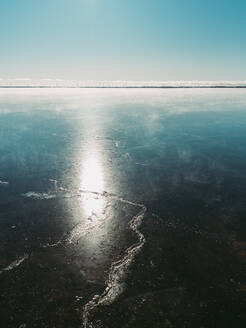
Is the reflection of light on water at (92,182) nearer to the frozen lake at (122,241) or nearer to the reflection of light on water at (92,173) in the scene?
the reflection of light on water at (92,173)

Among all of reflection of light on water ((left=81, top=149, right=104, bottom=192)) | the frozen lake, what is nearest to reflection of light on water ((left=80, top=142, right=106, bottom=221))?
reflection of light on water ((left=81, top=149, right=104, bottom=192))

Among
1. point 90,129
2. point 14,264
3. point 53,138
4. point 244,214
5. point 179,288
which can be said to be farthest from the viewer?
point 90,129

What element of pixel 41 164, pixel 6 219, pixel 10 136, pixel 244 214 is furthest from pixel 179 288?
pixel 10 136

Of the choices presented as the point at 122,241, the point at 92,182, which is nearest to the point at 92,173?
the point at 92,182

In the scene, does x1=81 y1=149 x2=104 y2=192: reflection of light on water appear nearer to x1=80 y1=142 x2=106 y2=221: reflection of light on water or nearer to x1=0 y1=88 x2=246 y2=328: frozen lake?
x1=80 y1=142 x2=106 y2=221: reflection of light on water

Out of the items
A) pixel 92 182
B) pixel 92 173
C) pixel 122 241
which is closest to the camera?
pixel 122 241

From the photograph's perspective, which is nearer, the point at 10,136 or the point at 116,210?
the point at 116,210

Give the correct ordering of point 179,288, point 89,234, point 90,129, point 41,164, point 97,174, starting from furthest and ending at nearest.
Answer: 1. point 90,129
2. point 41,164
3. point 97,174
4. point 89,234
5. point 179,288

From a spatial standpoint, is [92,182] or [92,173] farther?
[92,173]

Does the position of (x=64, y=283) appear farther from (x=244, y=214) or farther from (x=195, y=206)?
(x=244, y=214)

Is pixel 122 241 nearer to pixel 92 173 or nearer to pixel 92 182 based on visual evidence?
pixel 92 182

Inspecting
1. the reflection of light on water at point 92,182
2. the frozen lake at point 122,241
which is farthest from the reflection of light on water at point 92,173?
the frozen lake at point 122,241
